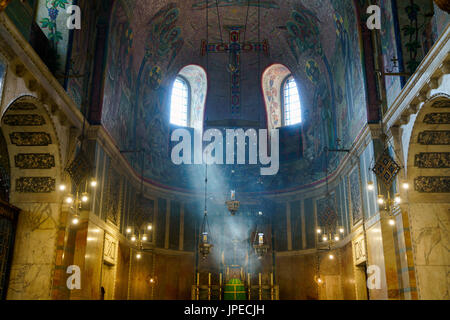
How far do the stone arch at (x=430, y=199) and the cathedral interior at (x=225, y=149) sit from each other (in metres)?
0.03

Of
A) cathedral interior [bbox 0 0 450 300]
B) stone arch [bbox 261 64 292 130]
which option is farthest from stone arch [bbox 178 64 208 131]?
stone arch [bbox 261 64 292 130]

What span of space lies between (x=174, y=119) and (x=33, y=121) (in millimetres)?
11685

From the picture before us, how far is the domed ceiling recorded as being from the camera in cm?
1510

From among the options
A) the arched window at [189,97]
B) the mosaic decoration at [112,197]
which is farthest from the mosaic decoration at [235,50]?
the mosaic decoration at [112,197]

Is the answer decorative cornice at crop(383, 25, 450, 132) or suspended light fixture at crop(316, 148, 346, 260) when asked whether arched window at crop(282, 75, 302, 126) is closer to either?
suspended light fixture at crop(316, 148, 346, 260)

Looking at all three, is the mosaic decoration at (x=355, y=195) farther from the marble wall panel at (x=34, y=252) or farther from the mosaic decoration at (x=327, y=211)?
the marble wall panel at (x=34, y=252)

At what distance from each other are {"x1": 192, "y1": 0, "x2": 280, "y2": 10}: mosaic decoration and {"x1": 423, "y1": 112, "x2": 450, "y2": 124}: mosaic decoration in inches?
412

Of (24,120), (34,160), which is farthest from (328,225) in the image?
(24,120)

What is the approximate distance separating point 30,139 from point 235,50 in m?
13.3

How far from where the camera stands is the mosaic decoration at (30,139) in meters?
10.8

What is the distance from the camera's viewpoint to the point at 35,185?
11.1 metres

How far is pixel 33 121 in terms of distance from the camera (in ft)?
34.6
